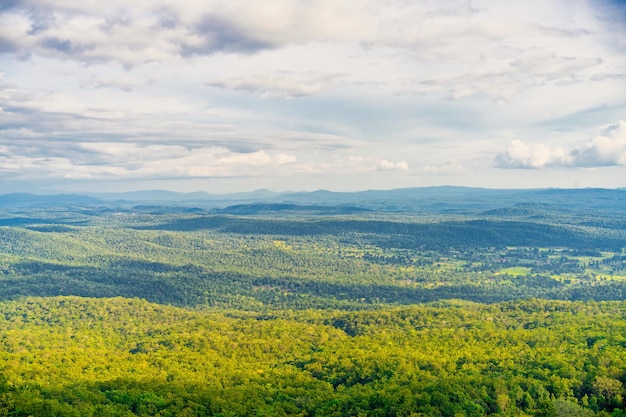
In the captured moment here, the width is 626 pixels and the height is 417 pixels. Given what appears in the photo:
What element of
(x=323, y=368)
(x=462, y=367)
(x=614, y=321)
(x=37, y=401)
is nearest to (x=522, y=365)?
(x=462, y=367)

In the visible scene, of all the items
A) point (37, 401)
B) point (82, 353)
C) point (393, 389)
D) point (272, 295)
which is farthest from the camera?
point (272, 295)

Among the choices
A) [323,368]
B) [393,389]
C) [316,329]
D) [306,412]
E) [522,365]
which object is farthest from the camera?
[316,329]

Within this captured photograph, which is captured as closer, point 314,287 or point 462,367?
point 462,367

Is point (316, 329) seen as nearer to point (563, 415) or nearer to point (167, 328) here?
point (167, 328)

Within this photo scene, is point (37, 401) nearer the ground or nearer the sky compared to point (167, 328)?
nearer the sky

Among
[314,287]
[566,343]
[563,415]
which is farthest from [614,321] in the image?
[314,287]

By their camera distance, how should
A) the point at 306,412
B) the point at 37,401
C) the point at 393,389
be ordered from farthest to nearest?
1. the point at 393,389
2. the point at 306,412
3. the point at 37,401

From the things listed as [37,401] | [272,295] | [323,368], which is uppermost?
[37,401]

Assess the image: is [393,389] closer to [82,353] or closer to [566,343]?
[566,343]

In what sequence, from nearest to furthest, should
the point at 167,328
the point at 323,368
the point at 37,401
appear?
the point at 37,401
the point at 323,368
the point at 167,328
